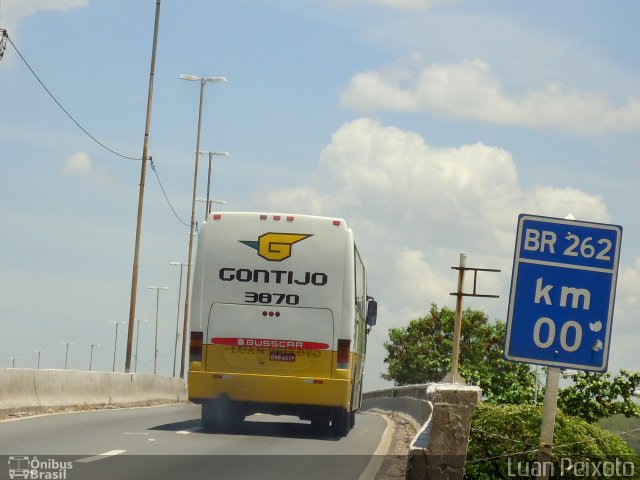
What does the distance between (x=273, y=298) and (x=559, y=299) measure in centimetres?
1300

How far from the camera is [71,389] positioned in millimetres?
26234

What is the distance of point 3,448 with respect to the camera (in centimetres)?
1486

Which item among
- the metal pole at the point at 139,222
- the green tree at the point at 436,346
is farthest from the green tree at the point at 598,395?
the green tree at the point at 436,346

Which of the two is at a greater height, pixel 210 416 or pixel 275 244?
pixel 275 244

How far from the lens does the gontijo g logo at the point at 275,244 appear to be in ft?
68.0

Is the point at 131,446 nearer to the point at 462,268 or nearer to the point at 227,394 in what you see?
the point at 227,394

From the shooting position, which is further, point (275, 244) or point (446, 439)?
point (275, 244)

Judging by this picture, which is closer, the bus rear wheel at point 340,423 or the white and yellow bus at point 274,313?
the white and yellow bus at point 274,313

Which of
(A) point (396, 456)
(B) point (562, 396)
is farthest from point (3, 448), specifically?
(B) point (562, 396)

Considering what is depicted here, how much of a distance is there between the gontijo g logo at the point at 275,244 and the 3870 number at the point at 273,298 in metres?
0.59

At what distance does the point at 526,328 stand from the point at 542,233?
64cm

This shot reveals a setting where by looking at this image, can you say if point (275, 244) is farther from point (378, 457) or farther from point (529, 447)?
point (529, 447)

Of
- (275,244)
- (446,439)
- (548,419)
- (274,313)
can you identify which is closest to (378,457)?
(274,313)

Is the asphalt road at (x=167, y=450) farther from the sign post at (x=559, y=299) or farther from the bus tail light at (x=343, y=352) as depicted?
the sign post at (x=559, y=299)
